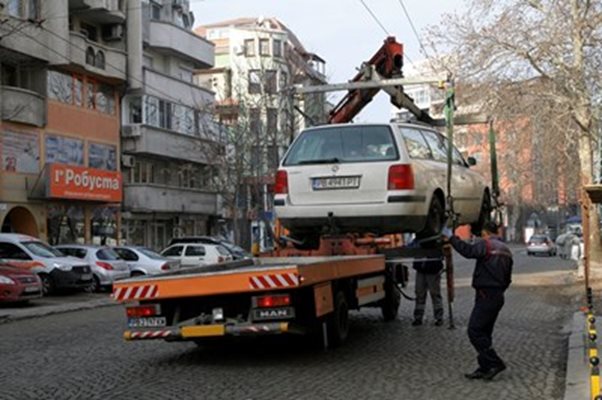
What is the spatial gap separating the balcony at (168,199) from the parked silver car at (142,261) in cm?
1078

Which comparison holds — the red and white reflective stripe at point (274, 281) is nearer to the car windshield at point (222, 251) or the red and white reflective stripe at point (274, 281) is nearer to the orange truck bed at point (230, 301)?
the orange truck bed at point (230, 301)

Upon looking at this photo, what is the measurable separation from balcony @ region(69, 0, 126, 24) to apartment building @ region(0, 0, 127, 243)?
1.7 inches

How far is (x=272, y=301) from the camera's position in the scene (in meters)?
9.96

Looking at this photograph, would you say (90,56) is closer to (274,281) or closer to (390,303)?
(390,303)

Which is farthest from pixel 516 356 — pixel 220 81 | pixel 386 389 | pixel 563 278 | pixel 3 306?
pixel 220 81

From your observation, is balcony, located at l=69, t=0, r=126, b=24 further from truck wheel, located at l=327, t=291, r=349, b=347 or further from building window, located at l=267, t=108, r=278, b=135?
truck wheel, located at l=327, t=291, r=349, b=347

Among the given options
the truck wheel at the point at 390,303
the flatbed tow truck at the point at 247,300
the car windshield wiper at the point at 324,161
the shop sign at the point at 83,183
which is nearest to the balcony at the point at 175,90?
the shop sign at the point at 83,183

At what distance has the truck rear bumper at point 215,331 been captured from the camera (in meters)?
9.93

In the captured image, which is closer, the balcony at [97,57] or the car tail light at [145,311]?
the car tail light at [145,311]

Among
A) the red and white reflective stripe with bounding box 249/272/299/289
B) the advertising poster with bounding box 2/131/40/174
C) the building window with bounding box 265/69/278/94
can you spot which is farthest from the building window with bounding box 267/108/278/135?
the red and white reflective stripe with bounding box 249/272/299/289

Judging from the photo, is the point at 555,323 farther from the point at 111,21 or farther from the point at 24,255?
the point at 111,21

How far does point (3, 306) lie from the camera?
2189 cm

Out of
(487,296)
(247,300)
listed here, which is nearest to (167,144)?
(247,300)

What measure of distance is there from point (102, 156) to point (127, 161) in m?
2.20
